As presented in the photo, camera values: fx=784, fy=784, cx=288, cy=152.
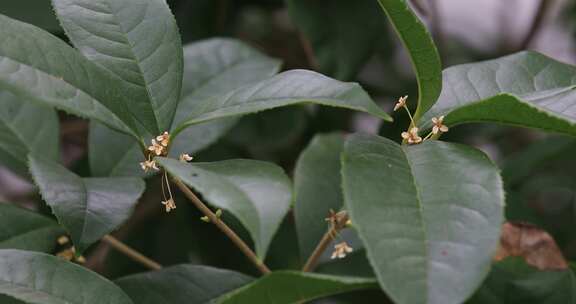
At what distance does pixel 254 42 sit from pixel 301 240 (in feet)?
2.43

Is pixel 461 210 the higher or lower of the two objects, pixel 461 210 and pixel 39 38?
the lower

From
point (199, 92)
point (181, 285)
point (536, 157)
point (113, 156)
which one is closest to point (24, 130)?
point (113, 156)

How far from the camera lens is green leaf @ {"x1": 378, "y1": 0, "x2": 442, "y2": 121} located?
68 centimetres

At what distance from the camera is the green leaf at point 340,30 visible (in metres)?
1.28

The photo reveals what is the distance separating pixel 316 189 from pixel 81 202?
357mm

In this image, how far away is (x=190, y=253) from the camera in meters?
A: 1.38

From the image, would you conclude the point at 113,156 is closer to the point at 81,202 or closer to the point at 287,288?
the point at 81,202

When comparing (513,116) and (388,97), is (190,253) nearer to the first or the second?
(388,97)

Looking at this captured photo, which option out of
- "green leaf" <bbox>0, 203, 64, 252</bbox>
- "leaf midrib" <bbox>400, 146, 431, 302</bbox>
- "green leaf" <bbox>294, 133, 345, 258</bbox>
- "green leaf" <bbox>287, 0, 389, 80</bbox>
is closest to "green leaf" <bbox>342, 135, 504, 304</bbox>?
"leaf midrib" <bbox>400, 146, 431, 302</bbox>

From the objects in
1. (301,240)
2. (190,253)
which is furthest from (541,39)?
(301,240)

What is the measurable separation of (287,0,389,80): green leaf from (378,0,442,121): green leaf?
21.9 inches

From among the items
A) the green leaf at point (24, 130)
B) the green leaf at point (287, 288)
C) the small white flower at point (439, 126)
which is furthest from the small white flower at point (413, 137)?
the green leaf at point (24, 130)

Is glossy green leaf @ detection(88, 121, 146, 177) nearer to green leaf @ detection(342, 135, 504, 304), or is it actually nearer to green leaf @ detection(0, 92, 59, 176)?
green leaf @ detection(0, 92, 59, 176)

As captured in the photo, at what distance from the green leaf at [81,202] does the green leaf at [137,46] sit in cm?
9
